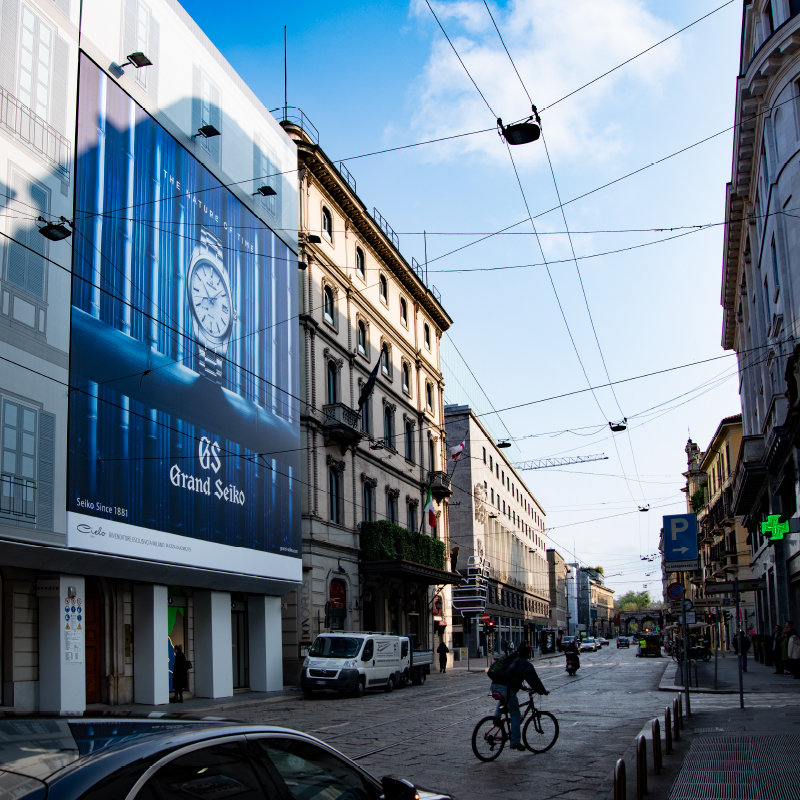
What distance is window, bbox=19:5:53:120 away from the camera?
20203 millimetres

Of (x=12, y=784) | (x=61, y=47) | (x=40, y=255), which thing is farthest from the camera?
(x=61, y=47)

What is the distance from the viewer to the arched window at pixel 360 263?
140ft

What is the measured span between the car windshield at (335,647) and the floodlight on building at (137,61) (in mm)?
17851

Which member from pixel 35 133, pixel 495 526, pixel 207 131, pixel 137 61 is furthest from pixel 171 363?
pixel 495 526

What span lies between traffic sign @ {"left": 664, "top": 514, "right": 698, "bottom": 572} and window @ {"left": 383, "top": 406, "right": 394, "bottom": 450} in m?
28.0

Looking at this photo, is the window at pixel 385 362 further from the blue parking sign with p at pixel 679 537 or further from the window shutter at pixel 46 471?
the blue parking sign with p at pixel 679 537

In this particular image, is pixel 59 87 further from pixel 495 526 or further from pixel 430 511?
pixel 495 526

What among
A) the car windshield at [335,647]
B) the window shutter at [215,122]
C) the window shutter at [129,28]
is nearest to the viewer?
the window shutter at [129,28]

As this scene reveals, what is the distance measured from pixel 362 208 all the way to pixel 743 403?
77.0ft

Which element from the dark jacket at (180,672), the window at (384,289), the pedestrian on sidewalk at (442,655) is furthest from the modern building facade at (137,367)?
the pedestrian on sidewalk at (442,655)

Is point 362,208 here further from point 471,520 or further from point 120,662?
point 471,520

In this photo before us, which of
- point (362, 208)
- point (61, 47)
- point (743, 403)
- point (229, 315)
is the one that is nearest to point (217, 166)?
point (229, 315)

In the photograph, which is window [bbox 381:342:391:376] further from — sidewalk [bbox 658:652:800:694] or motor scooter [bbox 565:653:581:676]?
sidewalk [bbox 658:652:800:694]

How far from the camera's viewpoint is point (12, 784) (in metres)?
2.83
